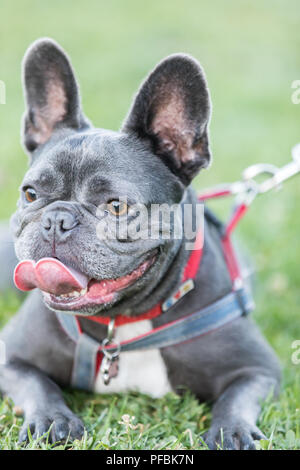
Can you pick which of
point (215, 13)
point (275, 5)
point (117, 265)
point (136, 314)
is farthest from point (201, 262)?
point (275, 5)

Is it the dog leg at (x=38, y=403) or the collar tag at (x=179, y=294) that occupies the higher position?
the collar tag at (x=179, y=294)

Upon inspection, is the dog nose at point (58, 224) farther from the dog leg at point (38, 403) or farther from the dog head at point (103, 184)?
the dog leg at point (38, 403)

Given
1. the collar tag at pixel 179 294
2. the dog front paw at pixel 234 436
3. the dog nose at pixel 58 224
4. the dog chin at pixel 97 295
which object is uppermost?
the dog nose at pixel 58 224

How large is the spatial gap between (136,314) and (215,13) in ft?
51.1

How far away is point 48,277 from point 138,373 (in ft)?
3.12

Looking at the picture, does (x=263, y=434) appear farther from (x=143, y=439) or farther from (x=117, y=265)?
(x=117, y=265)

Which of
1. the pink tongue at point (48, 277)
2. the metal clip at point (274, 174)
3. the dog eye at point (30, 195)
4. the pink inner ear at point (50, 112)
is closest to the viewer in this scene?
the pink tongue at point (48, 277)

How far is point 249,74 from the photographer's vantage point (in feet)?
43.6

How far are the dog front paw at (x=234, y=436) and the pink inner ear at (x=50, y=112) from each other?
1803 mm

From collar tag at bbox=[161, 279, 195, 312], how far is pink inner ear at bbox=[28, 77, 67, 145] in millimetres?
1125

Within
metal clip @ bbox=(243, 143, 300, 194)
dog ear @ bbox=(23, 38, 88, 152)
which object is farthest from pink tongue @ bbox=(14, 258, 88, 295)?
metal clip @ bbox=(243, 143, 300, 194)

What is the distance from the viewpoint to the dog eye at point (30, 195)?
3148 mm

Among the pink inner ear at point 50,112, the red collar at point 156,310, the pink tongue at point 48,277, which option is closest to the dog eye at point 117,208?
the pink tongue at point 48,277

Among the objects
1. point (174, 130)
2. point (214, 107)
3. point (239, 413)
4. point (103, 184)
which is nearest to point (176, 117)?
point (174, 130)
